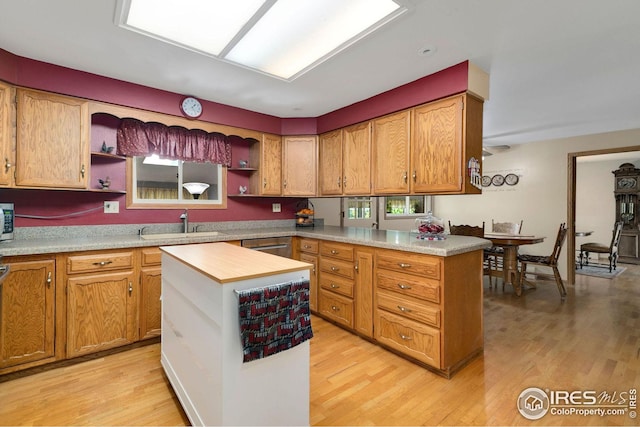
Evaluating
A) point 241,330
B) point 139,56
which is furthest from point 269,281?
point 139,56

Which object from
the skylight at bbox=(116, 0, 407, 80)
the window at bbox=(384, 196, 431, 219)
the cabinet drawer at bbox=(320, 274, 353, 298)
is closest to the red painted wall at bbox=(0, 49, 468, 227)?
the skylight at bbox=(116, 0, 407, 80)

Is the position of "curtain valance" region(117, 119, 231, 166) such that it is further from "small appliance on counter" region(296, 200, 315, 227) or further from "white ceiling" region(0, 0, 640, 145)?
"small appliance on counter" region(296, 200, 315, 227)

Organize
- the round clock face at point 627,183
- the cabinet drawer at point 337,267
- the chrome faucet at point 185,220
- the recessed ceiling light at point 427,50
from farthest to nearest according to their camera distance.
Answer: the round clock face at point 627,183, the chrome faucet at point 185,220, the cabinet drawer at point 337,267, the recessed ceiling light at point 427,50

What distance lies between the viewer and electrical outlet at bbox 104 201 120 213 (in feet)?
9.45

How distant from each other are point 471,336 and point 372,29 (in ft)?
7.76

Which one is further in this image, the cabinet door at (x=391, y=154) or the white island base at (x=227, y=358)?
the cabinet door at (x=391, y=154)

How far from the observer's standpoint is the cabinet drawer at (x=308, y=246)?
327 cm

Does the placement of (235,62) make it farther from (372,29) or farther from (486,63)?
(486,63)

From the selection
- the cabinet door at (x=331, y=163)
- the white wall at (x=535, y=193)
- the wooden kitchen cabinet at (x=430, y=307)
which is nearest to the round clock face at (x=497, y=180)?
the white wall at (x=535, y=193)

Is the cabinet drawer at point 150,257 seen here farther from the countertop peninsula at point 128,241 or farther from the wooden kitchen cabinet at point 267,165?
the wooden kitchen cabinet at point 267,165

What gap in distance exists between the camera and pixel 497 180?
5.81 metres

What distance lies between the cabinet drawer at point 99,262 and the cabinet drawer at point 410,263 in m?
2.10

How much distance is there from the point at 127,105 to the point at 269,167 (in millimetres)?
1560

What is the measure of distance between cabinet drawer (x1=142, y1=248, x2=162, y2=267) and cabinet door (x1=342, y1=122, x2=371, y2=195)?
2050mm
